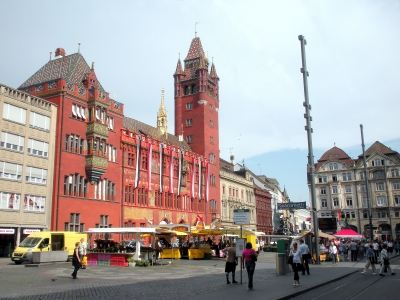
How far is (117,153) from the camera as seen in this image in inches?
1961

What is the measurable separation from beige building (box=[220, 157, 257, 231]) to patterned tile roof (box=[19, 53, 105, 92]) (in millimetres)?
34981

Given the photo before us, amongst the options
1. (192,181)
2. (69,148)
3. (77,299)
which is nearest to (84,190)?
(69,148)

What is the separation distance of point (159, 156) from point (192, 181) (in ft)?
22.8

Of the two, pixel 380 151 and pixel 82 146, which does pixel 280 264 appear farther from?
pixel 380 151

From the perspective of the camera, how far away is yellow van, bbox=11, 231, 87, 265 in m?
30.0

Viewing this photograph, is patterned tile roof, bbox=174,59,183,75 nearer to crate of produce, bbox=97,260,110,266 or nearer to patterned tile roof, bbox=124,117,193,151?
patterned tile roof, bbox=124,117,193,151

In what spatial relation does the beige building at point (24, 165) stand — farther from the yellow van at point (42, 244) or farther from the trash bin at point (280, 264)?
the trash bin at point (280, 264)

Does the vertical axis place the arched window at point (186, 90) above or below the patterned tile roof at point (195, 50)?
below

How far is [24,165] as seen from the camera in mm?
38688

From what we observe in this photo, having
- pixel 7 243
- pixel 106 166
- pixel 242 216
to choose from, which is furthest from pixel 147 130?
Answer: pixel 242 216

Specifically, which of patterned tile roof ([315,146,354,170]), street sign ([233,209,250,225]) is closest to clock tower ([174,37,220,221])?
patterned tile roof ([315,146,354,170])

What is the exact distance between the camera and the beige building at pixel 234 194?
76.9 metres

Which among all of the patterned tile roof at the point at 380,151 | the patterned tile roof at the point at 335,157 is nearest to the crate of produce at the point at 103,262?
the patterned tile roof at the point at 380,151

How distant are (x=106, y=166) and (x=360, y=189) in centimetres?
6454
